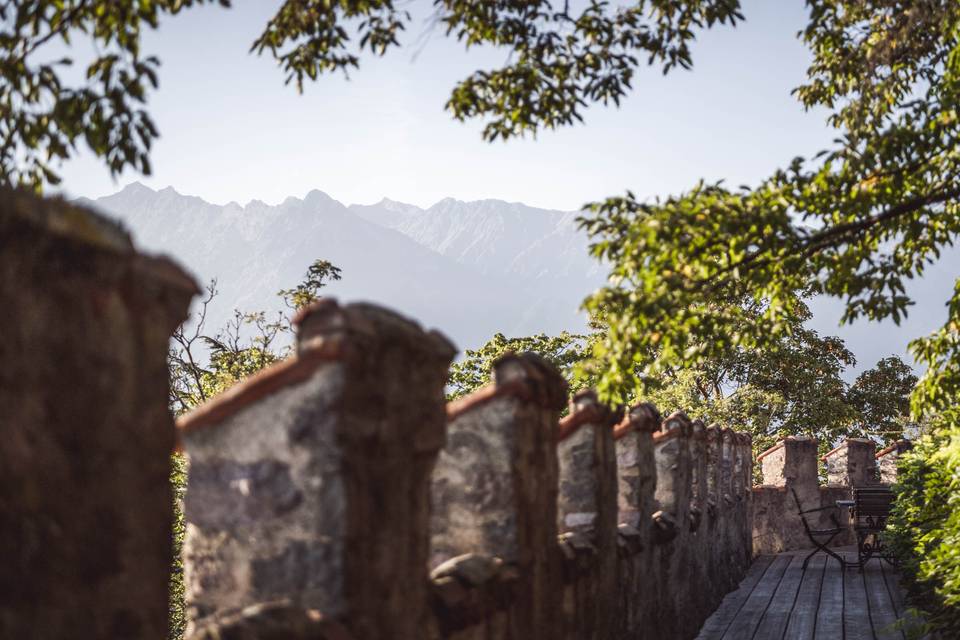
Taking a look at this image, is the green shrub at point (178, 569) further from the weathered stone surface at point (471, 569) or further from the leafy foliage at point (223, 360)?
the weathered stone surface at point (471, 569)

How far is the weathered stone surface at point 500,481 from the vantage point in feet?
14.6

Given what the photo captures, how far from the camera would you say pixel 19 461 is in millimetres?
1955

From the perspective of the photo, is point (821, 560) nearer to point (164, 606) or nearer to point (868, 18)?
point (868, 18)

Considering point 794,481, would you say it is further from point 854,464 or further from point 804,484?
point 854,464

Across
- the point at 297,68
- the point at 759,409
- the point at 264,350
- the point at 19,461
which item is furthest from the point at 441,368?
the point at 759,409

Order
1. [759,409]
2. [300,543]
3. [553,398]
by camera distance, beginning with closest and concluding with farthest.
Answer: [300,543]
[553,398]
[759,409]

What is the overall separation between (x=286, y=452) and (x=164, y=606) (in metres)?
0.63

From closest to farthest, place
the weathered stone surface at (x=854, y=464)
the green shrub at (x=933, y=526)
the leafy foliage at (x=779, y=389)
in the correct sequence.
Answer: the green shrub at (x=933, y=526) < the weathered stone surface at (x=854, y=464) < the leafy foliage at (x=779, y=389)

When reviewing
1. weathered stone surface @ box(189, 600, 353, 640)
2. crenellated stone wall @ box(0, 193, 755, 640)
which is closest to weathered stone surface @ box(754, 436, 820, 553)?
crenellated stone wall @ box(0, 193, 755, 640)

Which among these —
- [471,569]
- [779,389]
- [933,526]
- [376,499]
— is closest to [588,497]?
[471,569]

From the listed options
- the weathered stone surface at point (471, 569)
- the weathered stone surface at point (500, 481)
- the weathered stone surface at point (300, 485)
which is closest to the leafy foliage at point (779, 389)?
the weathered stone surface at point (500, 481)

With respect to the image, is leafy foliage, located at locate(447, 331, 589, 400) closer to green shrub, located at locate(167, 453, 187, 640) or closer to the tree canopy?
green shrub, located at locate(167, 453, 187, 640)

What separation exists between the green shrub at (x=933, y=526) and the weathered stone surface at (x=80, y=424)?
17.8ft

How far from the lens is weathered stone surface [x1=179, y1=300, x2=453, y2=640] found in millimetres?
2891
